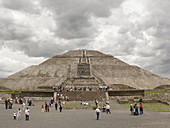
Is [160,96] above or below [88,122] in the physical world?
above

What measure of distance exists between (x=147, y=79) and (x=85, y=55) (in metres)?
34.0

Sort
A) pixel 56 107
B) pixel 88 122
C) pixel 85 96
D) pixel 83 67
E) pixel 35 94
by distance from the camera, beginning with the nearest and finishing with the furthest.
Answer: pixel 88 122 → pixel 56 107 → pixel 85 96 → pixel 35 94 → pixel 83 67

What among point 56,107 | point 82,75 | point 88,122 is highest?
point 82,75

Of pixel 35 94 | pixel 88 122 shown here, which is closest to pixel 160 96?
pixel 35 94

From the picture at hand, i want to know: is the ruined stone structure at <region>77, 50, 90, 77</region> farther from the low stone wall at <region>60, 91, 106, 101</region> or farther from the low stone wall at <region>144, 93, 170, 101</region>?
the low stone wall at <region>144, 93, 170, 101</region>

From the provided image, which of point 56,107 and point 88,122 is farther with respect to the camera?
point 56,107

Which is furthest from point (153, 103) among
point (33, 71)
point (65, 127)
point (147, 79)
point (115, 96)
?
point (33, 71)

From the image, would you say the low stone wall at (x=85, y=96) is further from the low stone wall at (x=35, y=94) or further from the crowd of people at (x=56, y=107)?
the low stone wall at (x=35, y=94)

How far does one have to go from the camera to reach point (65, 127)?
48.1ft

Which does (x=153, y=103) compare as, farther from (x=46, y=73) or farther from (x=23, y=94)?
(x=46, y=73)

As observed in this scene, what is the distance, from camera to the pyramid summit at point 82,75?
60347mm

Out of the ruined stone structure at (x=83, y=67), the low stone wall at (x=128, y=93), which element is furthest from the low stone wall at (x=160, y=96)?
the ruined stone structure at (x=83, y=67)

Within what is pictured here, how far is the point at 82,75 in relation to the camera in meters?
69.1

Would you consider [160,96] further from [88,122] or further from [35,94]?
[88,122]
